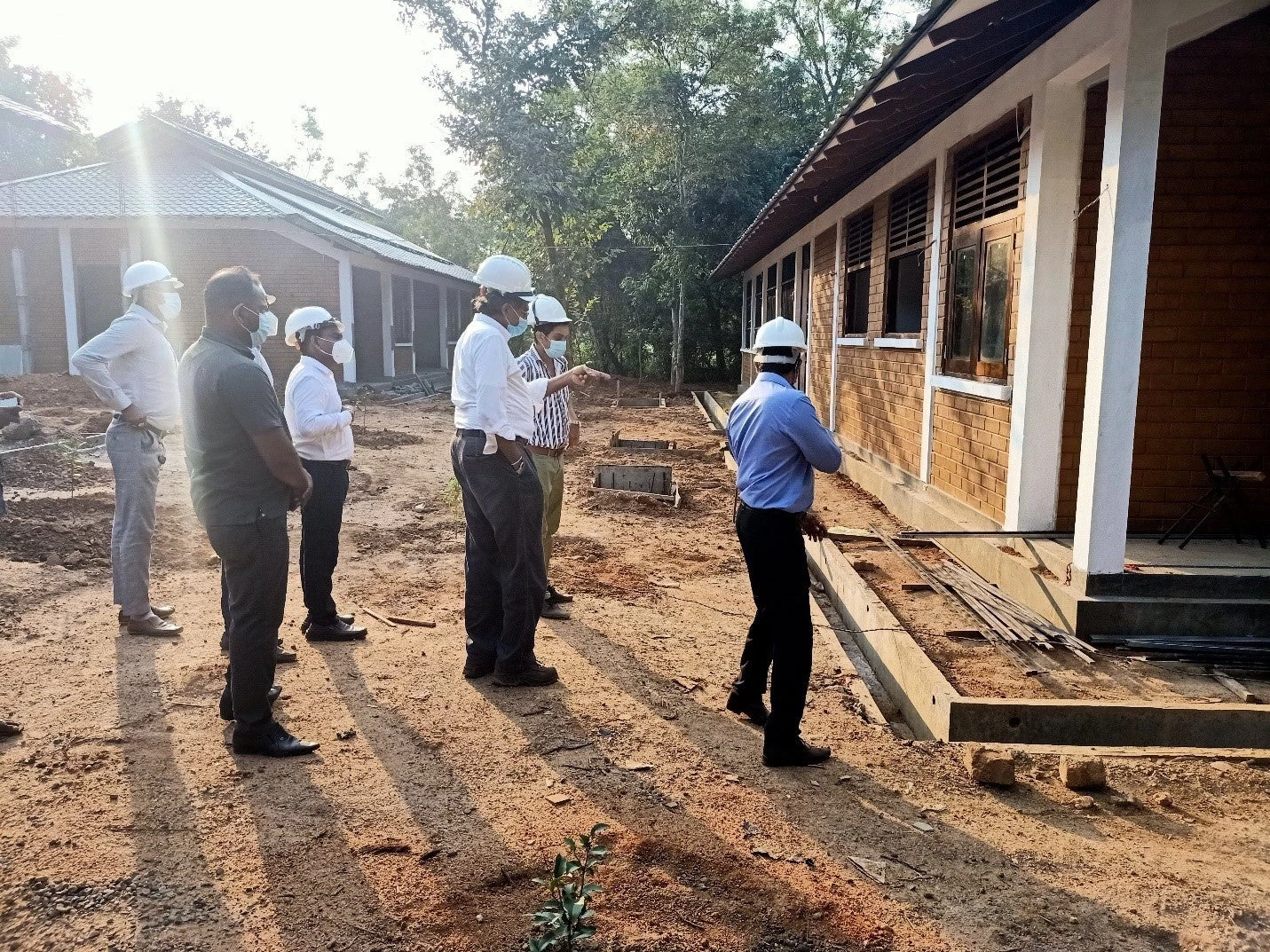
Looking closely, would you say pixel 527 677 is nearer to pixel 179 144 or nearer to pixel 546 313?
pixel 546 313

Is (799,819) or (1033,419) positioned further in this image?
(1033,419)

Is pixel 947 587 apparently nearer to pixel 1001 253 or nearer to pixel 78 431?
pixel 1001 253

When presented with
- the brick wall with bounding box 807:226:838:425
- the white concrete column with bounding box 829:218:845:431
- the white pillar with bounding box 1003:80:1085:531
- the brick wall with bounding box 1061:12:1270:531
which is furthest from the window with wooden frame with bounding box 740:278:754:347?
the brick wall with bounding box 1061:12:1270:531

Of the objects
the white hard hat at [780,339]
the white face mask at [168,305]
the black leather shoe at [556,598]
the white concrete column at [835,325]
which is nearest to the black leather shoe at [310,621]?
the black leather shoe at [556,598]

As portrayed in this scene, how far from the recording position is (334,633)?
518 cm

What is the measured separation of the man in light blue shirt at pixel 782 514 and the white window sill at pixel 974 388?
3.23 m

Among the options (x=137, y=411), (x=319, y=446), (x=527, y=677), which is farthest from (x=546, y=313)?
(x=137, y=411)

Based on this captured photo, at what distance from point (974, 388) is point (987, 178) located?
1.65m

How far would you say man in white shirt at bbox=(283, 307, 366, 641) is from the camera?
4.86m

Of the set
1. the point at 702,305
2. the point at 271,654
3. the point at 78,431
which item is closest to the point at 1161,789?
the point at 271,654

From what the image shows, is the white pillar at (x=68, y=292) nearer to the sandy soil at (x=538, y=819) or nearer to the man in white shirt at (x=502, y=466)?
the sandy soil at (x=538, y=819)

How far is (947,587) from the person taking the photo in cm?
600

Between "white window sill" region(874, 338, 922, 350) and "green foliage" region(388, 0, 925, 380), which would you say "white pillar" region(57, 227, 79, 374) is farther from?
"white window sill" region(874, 338, 922, 350)

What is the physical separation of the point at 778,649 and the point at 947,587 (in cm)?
276
